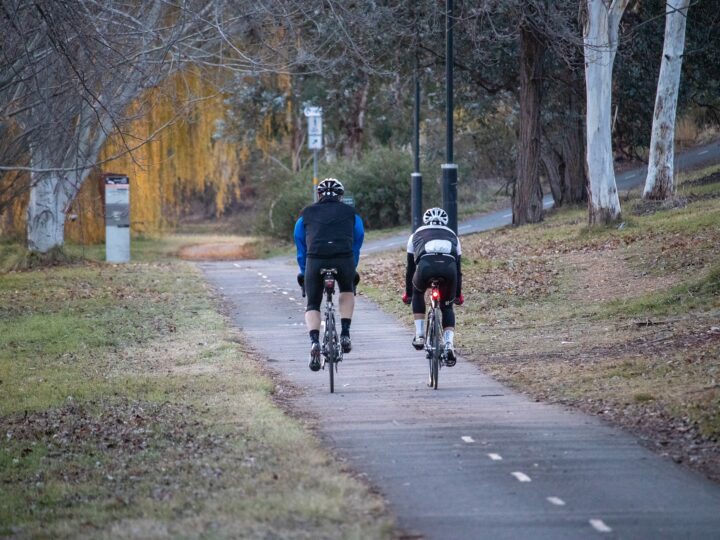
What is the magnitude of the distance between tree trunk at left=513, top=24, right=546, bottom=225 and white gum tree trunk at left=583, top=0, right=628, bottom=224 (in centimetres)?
404

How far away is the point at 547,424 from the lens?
1000 centimetres

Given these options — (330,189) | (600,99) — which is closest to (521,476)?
(330,189)

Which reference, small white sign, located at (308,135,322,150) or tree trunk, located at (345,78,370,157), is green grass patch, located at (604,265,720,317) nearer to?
small white sign, located at (308,135,322,150)

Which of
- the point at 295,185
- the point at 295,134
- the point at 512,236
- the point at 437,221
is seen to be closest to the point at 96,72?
the point at 437,221

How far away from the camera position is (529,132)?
32000 mm

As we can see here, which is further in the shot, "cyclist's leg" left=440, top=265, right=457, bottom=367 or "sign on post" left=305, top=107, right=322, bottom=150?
"sign on post" left=305, top=107, right=322, bottom=150

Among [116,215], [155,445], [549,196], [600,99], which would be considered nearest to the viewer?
[155,445]

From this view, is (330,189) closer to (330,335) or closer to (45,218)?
(330,335)

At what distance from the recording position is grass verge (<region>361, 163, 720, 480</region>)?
1048 centimetres

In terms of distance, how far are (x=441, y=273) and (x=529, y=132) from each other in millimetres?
20898

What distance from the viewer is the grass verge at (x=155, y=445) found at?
7.02 m

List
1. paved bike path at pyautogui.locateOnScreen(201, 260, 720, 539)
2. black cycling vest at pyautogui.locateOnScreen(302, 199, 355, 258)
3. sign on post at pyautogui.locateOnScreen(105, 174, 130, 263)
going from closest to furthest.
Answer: paved bike path at pyautogui.locateOnScreen(201, 260, 720, 539) → black cycling vest at pyautogui.locateOnScreen(302, 199, 355, 258) → sign on post at pyautogui.locateOnScreen(105, 174, 130, 263)

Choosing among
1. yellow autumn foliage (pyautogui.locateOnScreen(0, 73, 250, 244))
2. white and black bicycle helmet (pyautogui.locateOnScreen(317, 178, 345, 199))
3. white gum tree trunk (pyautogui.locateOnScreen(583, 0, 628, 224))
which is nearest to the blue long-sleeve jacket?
white and black bicycle helmet (pyautogui.locateOnScreen(317, 178, 345, 199))

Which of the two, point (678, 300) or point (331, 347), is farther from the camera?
point (678, 300)
